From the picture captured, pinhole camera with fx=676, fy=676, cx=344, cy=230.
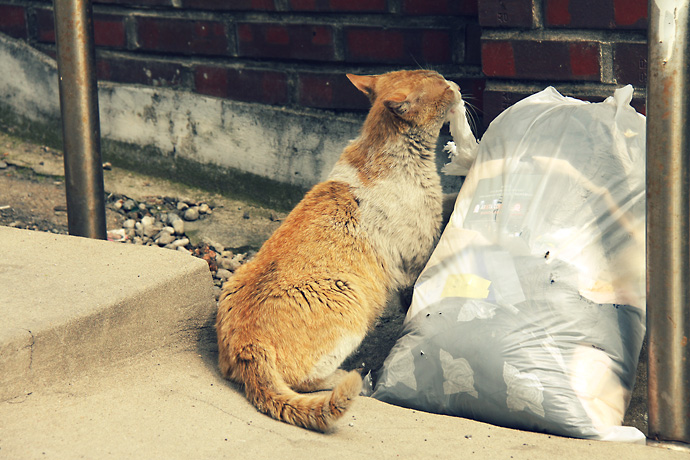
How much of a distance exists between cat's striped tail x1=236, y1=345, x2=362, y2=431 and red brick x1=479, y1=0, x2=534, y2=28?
1.36 metres

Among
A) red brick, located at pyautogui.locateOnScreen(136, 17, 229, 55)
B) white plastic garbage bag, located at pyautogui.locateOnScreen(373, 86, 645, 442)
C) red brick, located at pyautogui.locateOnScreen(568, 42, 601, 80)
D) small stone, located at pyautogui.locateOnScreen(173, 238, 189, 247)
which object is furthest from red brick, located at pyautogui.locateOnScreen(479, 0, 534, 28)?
small stone, located at pyautogui.locateOnScreen(173, 238, 189, 247)

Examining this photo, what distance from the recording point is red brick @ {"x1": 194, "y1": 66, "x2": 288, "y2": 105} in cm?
296

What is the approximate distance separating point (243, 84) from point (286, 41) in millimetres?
296

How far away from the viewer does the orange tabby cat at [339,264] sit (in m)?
1.76

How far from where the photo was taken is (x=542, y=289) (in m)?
1.72

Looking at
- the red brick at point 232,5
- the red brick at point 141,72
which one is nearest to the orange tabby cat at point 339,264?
the red brick at point 232,5

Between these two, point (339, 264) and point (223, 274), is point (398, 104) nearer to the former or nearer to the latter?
point (339, 264)

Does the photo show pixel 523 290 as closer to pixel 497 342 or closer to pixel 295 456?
pixel 497 342

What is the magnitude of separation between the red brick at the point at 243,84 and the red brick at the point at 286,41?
0.09m

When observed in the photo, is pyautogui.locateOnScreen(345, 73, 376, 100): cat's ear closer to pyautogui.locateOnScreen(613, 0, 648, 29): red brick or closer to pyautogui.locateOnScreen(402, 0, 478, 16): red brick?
pyautogui.locateOnScreen(402, 0, 478, 16): red brick

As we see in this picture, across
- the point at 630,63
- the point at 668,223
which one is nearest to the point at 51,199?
the point at 630,63

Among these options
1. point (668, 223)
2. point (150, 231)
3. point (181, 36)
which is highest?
point (181, 36)

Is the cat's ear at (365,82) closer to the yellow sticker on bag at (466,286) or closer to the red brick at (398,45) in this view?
the red brick at (398,45)

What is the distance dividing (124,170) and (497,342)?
7.69ft
